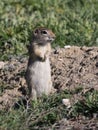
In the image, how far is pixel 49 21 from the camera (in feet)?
35.7

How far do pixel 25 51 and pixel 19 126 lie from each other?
144 inches

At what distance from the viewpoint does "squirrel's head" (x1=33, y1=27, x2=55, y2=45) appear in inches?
309

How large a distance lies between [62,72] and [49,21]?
2.41 meters

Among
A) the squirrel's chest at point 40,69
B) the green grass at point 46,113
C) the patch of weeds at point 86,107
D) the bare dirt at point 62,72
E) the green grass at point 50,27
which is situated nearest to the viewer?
the green grass at point 46,113

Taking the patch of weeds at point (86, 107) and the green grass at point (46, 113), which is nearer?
the green grass at point (46, 113)

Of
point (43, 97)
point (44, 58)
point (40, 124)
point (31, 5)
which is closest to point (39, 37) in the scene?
point (44, 58)

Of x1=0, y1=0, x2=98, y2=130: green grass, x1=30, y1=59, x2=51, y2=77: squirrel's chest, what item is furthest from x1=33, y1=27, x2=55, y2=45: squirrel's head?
x1=0, y1=0, x2=98, y2=130: green grass

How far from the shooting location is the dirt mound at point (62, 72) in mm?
8250

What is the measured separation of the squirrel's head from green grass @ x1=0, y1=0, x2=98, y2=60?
202 cm

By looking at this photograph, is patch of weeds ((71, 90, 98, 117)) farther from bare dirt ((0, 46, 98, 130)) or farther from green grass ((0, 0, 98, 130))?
bare dirt ((0, 46, 98, 130))

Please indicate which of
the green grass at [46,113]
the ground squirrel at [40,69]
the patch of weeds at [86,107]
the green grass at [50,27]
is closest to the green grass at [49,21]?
the green grass at [50,27]

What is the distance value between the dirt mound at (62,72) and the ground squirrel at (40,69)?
0.37m

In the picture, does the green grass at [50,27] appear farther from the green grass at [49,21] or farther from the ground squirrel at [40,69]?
the ground squirrel at [40,69]

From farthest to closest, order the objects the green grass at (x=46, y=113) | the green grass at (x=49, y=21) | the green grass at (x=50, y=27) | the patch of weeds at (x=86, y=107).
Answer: the green grass at (x=49, y=21) < the patch of weeds at (x=86, y=107) < the green grass at (x=50, y=27) < the green grass at (x=46, y=113)
